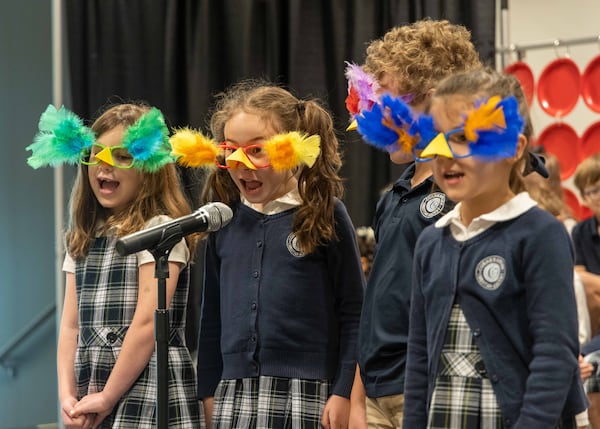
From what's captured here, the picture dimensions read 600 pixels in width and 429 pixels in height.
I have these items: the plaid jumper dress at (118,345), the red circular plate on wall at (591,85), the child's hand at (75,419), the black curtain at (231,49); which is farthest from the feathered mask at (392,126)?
the red circular plate on wall at (591,85)

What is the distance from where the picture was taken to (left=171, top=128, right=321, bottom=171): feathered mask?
2123 mm

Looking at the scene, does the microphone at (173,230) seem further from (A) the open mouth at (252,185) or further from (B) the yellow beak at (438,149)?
(B) the yellow beak at (438,149)

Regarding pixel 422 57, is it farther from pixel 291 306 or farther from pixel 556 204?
pixel 556 204

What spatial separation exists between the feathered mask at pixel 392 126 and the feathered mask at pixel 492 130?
0.18m

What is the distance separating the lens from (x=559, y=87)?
4516mm

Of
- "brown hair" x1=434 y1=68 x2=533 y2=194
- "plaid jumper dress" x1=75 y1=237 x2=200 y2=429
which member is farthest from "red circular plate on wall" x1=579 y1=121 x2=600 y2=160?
"brown hair" x1=434 y1=68 x2=533 y2=194

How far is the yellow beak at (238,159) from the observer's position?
213cm

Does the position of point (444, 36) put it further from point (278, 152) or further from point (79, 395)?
point (79, 395)

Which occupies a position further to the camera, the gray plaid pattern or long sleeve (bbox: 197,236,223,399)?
long sleeve (bbox: 197,236,223,399)

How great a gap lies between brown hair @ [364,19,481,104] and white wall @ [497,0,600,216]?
2582 mm

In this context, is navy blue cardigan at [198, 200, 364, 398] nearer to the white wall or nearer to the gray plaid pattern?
the gray plaid pattern

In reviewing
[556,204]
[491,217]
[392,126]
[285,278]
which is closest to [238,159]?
[285,278]

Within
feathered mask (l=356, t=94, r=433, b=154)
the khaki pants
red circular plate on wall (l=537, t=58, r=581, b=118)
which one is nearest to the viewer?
feathered mask (l=356, t=94, r=433, b=154)

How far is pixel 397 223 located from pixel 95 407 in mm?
881
